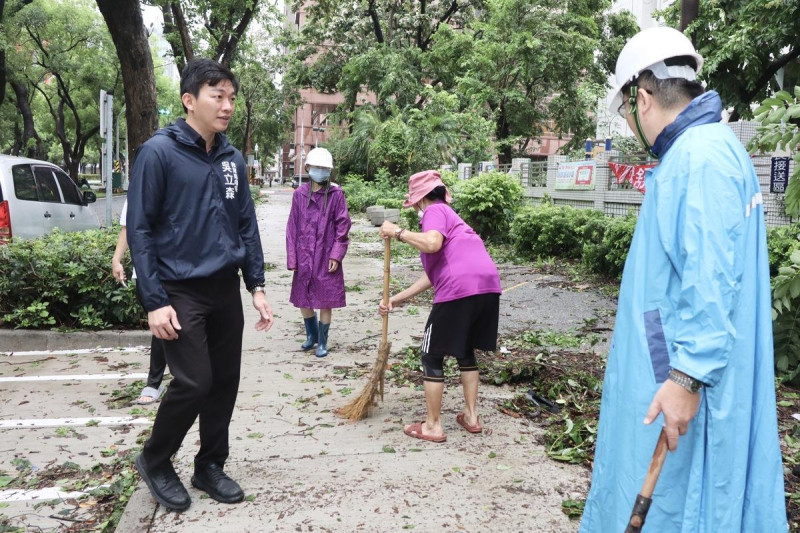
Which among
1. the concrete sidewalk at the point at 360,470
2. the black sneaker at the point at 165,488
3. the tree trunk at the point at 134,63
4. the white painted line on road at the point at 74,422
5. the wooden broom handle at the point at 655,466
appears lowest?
the white painted line on road at the point at 74,422

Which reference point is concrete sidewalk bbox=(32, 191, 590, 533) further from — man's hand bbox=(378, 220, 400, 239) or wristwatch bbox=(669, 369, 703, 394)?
wristwatch bbox=(669, 369, 703, 394)

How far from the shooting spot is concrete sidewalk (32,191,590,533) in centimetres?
336

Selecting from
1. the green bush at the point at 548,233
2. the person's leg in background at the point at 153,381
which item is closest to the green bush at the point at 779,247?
the green bush at the point at 548,233

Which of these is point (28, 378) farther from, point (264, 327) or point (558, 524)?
point (558, 524)

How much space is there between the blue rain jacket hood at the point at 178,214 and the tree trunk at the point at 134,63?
7039 mm

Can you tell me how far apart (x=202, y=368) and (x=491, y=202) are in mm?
12079

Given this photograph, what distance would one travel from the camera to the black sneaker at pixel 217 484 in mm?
3516

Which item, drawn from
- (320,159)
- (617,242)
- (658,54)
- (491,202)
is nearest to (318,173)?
(320,159)

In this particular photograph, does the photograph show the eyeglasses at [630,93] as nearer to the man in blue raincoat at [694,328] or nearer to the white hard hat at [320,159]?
the man in blue raincoat at [694,328]

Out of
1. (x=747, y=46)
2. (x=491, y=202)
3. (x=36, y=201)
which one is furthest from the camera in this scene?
(x=747, y=46)

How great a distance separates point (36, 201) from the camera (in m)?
9.12

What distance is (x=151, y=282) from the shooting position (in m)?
3.16

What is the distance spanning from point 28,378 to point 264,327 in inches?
132

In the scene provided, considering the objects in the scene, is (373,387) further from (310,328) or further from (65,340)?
(65,340)
